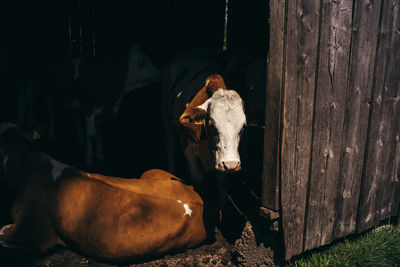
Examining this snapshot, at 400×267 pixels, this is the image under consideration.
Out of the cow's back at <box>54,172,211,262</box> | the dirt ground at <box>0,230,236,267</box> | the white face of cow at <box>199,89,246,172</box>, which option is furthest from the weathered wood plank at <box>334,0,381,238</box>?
the cow's back at <box>54,172,211,262</box>

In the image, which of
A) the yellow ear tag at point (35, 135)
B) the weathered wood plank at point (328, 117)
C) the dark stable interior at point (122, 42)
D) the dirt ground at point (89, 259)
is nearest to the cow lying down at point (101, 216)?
the dirt ground at point (89, 259)

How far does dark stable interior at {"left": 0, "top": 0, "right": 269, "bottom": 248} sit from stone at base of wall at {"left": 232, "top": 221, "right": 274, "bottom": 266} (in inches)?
97.0

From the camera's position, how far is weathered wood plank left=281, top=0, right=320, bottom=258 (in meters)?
2.33

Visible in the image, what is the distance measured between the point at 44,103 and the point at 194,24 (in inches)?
139

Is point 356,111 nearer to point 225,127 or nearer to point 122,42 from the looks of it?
point 225,127

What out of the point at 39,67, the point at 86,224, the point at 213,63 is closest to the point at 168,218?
the point at 86,224

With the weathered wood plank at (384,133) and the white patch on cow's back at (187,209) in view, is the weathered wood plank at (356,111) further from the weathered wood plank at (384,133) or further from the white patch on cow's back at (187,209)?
the white patch on cow's back at (187,209)

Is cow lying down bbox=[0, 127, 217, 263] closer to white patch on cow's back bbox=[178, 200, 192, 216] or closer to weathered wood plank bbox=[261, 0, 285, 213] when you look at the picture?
white patch on cow's back bbox=[178, 200, 192, 216]

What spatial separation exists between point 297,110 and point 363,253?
178cm

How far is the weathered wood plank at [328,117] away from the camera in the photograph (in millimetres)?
2553

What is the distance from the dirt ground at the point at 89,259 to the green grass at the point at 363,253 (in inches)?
27.2

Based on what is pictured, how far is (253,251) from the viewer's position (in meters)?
2.70

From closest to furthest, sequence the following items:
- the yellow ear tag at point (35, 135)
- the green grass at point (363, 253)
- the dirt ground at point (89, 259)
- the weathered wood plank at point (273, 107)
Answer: the weathered wood plank at point (273, 107)
the dirt ground at point (89, 259)
the green grass at point (363, 253)
the yellow ear tag at point (35, 135)

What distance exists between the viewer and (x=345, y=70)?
2.74 m
